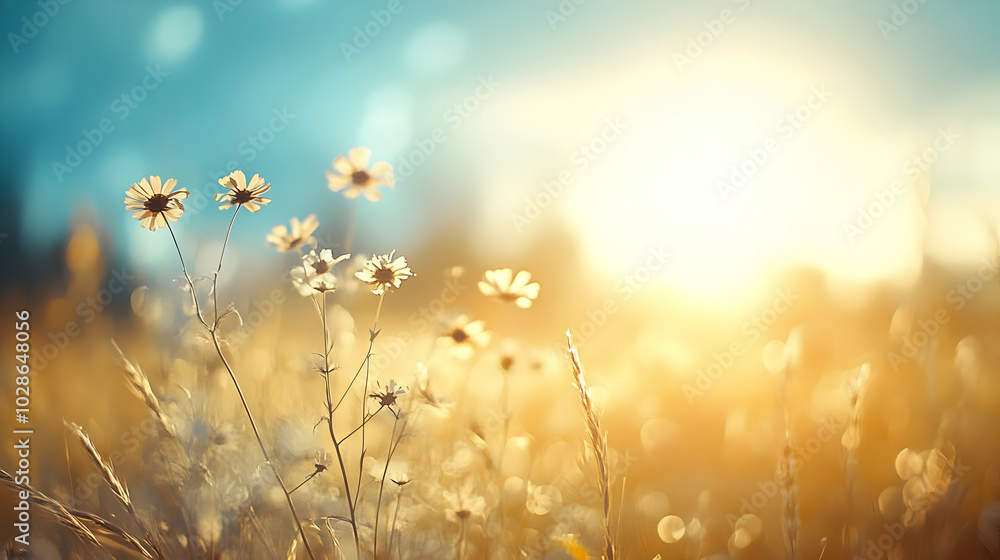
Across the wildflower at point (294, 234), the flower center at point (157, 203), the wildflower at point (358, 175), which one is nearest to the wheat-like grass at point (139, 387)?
the flower center at point (157, 203)

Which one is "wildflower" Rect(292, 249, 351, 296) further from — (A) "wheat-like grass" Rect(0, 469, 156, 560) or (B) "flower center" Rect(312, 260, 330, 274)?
(A) "wheat-like grass" Rect(0, 469, 156, 560)

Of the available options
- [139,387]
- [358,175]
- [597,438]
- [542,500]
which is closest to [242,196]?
[358,175]

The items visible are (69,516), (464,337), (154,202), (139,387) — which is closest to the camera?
(69,516)

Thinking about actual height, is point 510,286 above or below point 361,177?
below

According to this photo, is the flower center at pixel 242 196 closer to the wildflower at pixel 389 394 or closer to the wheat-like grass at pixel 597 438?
the wildflower at pixel 389 394

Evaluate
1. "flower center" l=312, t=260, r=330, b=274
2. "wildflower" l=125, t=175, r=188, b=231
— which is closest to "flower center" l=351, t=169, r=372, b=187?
"flower center" l=312, t=260, r=330, b=274

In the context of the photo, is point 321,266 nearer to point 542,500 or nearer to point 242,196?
point 242,196

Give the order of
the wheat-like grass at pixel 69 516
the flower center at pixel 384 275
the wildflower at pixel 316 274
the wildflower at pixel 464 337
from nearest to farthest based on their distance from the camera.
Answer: the wheat-like grass at pixel 69 516 → the wildflower at pixel 316 274 → the flower center at pixel 384 275 → the wildflower at pixel 464 337

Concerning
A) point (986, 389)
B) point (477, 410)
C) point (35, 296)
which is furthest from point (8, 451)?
point (986, 389)
